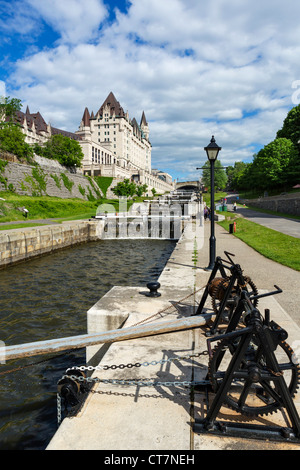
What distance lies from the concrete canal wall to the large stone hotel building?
2452 inches

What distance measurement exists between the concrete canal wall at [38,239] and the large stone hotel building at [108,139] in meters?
62.3

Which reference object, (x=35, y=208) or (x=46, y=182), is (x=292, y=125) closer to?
(x=46, y=182)

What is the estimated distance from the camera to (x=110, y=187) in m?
75.3

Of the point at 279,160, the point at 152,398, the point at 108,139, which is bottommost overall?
the point at 152,398

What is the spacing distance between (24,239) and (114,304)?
528 inches

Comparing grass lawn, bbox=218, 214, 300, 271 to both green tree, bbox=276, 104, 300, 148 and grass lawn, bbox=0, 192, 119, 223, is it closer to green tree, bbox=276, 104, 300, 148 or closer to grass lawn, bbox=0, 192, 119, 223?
grass lawn, bbox=0, 192, 119, 223

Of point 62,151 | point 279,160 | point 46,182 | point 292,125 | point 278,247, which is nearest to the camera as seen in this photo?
point 278,247

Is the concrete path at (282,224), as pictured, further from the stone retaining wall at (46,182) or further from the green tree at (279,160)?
the stone retaining wall at (46,182)

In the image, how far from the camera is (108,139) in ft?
407

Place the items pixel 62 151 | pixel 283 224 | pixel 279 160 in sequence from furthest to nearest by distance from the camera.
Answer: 1. pixel 62 151
2. pixel 279 160
3. pixel 283 224

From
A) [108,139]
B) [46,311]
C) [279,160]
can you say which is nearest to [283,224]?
[46,311]

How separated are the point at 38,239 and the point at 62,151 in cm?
5411
